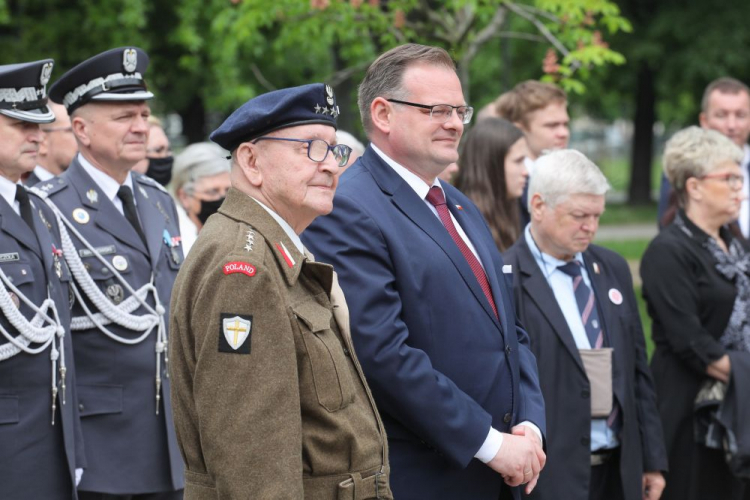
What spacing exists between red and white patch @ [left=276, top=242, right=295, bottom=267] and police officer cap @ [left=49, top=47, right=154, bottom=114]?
6.44 ft

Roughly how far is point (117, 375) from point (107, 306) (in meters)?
0.29

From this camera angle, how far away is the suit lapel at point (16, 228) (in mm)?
3742

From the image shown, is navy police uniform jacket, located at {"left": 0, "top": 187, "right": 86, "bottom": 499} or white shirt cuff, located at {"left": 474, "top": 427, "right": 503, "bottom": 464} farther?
navy police uniform jacket, located at {"left": 0, "top": 187, "right": 86, "bottom": 499}

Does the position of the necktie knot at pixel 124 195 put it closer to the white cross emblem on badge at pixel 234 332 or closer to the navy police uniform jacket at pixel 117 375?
the navy police uniform jacket at pixel 117 375

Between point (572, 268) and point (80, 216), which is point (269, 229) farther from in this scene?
point (572, 268)

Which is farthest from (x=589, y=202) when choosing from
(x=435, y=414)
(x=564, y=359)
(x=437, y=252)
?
(x=435, y=414)

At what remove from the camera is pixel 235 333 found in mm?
2504

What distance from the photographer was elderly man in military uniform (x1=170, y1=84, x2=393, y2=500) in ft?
8.18

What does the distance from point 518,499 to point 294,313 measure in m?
1.42

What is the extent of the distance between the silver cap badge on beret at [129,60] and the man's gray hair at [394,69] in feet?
4.48

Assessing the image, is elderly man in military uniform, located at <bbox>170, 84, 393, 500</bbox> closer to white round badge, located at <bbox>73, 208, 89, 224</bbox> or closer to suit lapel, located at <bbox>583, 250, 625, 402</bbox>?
white round badge, located at <bbox>73, 208, 89, 224</bbox>

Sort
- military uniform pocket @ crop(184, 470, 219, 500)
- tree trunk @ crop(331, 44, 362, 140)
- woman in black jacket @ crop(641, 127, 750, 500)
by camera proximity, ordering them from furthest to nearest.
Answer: tree trunk @ crop(331, 44, 362, 140) → woman in black jacket @ crop(641, 127, 750, 500) → military uniform pocket @ crop(184, 470, 219, 500)

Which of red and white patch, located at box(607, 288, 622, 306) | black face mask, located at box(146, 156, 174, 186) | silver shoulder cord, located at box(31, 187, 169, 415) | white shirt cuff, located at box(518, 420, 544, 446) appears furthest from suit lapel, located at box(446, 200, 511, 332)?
black face mask, located at box(146, 156, 174, 186)

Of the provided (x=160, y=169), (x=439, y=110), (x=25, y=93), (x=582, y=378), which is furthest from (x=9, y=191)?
(x=160, y=169)
